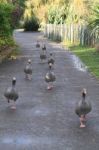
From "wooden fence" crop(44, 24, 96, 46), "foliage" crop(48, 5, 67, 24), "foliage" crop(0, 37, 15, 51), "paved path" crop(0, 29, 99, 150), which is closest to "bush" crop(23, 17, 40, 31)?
"foliage" crop(48, 5, 67, 24)

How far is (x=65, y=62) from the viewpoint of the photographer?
2259 cm

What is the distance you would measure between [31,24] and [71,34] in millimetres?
31220

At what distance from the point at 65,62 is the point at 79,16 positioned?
16412 millimetres

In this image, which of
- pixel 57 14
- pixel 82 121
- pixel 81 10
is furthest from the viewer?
pixel 57 14

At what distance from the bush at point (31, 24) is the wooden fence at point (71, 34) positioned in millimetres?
19479

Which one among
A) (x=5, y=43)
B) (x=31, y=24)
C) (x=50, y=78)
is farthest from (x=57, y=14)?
(x=50, y=78)

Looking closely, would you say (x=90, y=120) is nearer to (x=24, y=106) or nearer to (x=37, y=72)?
(x=24, y=106)

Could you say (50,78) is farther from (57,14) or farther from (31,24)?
(31,24)

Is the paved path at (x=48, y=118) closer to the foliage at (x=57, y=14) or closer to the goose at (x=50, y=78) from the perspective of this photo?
the goose at (x=50, y=78)

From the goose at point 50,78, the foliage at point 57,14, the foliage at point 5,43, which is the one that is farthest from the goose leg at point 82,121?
the foliage at point 57,14

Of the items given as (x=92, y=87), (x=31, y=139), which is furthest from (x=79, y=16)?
(x=31, y=139)

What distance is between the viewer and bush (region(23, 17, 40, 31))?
224ft

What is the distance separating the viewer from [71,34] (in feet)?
126

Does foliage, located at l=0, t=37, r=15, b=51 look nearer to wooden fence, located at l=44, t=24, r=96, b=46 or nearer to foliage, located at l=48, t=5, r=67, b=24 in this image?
wooden fence, located at l=44, t=24, r=96, b=46
